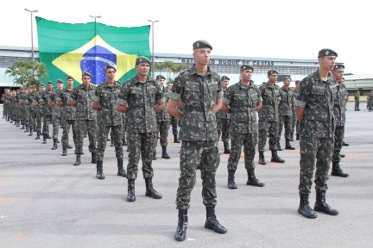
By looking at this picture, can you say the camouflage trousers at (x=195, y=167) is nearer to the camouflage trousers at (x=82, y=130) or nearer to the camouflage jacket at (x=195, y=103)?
the camouflage jacket at (x=195, y=103)

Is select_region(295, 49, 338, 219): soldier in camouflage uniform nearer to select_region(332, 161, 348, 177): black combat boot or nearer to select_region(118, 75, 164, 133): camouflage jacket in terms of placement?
select_region(118, 75, 164, 133): camouflage jacket

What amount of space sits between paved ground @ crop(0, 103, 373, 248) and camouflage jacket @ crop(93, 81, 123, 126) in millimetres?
1117

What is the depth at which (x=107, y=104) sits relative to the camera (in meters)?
7.09

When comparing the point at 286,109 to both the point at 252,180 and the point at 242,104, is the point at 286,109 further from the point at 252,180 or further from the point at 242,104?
the point at 252,180

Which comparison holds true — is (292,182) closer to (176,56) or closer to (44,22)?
(44,22)

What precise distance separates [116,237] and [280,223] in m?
1.95

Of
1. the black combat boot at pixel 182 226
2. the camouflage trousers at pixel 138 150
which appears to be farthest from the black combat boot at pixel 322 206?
the camouflage trousers at pixel 138 150

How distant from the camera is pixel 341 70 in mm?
7039

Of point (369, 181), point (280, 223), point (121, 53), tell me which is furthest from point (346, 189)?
point (121, 53)

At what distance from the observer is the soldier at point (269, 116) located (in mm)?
8547

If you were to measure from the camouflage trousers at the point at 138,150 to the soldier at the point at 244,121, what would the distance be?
1.53 meters

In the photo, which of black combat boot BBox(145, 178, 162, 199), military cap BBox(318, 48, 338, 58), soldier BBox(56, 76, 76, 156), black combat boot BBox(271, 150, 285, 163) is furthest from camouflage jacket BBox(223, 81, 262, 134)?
soldier BBox(56, 76, 76, 156)

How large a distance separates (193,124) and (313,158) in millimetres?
1782

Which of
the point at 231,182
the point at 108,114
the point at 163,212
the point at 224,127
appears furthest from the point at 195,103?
the point at 224,127
